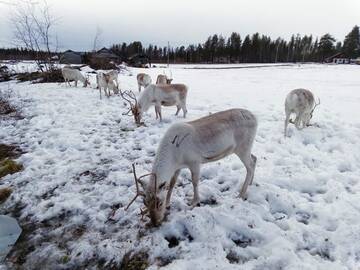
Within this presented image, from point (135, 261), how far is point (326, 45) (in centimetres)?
7129

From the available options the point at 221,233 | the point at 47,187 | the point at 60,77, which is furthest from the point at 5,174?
the point at 60,77

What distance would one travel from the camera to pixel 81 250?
3416 millimetres

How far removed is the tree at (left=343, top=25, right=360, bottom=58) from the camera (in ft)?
192

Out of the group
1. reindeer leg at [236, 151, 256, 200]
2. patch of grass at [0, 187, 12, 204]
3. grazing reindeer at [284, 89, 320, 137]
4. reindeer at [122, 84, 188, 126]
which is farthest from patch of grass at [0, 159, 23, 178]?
grazing reindeer at [284, 89, 320, 137]

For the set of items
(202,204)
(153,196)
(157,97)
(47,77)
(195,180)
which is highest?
(157,97)

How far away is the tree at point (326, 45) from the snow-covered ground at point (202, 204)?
64.5m

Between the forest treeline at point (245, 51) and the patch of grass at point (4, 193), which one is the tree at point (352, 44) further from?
the patch of grass at point (4, 193)

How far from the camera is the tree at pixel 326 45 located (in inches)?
2427

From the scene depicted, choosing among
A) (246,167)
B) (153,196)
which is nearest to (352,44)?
(246,167)

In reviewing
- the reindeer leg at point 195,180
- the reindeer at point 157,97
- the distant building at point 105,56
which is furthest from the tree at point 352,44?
the reindeer leg at point 195,180

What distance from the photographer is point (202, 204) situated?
13.9 ft

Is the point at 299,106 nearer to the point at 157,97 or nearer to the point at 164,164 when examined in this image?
the point at 157,97

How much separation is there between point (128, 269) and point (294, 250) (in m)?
1.97

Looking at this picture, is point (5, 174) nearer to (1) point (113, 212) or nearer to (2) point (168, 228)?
(1) point (113, 212)
